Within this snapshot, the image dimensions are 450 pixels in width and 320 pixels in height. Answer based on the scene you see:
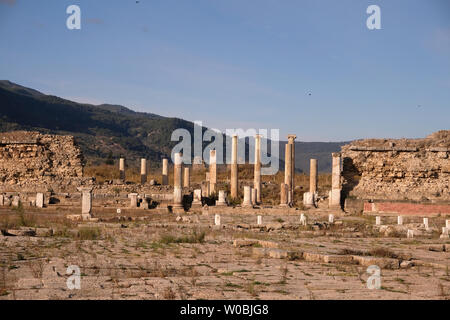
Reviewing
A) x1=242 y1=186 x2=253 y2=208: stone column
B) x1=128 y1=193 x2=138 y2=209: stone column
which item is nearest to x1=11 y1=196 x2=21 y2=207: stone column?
x1=128 y1=193 x2=138 y2=209: stone column

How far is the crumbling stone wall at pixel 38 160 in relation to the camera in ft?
113

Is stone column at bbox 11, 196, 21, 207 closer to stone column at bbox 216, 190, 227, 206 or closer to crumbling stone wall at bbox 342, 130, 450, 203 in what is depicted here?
stone column at bbox 216, 190, 227, 206

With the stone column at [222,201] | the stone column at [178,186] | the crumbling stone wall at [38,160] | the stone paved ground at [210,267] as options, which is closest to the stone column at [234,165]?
the stone column at [222,201]

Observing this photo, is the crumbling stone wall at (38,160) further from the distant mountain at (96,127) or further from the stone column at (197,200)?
the distant mountain at (96,127)

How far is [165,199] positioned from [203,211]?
5.51 metres

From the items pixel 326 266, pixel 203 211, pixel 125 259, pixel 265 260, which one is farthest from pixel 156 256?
pixel 203 211

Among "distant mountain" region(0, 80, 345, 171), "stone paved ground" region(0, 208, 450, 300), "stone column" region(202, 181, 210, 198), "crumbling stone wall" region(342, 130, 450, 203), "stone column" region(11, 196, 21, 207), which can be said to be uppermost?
"distant mountain" region(0, 80, 345, 171)

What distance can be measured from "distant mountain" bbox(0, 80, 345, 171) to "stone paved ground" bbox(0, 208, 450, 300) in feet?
229

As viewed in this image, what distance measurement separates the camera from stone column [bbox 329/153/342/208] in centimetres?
2867

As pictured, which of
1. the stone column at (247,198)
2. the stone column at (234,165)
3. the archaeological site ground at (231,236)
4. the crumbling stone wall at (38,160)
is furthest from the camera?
the stone column at (234,165)

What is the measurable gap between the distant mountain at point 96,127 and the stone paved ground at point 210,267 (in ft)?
229

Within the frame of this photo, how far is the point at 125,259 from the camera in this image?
10.6 m

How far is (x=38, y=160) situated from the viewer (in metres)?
34.4

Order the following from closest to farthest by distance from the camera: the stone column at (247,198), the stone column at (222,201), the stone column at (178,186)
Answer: the stone column at (247,198)
the stone column at (222,201)
the stone column at (178,186)
